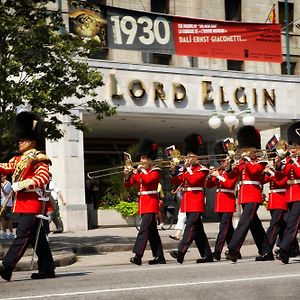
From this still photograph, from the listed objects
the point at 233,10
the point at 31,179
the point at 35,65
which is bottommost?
the point at 31,179

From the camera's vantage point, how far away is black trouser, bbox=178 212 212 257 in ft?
40.1

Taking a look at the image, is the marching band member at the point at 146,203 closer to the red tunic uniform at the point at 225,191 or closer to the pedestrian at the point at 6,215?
the red tunic uniform at the point at 225,191

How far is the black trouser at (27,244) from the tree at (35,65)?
5361 millimetres

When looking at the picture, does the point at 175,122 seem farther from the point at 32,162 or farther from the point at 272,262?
the point at 32,162

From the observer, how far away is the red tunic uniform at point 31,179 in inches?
379

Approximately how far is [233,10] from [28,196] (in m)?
25.8

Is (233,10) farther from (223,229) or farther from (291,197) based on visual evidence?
(291,197)

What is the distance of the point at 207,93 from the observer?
1060 inches

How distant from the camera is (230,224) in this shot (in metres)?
12.7

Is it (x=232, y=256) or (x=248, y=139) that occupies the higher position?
(x=248, y=139)

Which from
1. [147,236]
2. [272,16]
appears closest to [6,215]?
[147,236]

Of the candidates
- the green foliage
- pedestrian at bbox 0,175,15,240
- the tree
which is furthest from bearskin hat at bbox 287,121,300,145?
the green foliage

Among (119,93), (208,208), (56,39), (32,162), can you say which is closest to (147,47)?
(119,93)

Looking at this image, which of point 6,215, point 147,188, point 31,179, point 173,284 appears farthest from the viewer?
point 6,215
